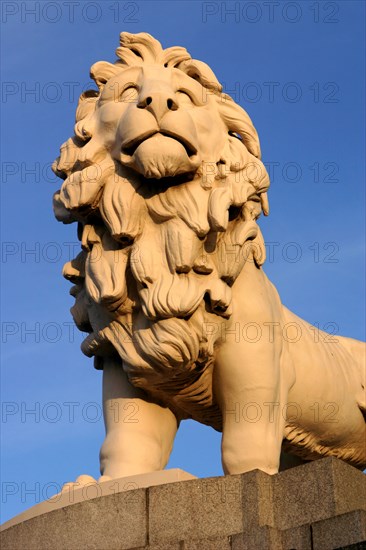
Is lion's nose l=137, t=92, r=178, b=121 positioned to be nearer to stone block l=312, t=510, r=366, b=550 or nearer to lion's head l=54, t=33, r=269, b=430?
lion's head l=54, t=33, r=269, b=430

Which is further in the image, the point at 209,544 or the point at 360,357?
the point at 360,357

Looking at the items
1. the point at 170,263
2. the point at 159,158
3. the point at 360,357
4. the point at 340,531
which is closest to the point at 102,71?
the point at 159,158

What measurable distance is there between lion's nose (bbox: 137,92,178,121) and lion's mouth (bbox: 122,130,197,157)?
94 mm

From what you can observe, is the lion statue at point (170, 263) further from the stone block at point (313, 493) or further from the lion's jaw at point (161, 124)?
the stone block at point (313, 493)

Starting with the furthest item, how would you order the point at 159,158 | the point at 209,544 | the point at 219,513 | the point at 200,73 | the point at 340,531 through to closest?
the point at 200,73 → the point at 159,158 → the point at 219,513 → the point at 209,544 → the point at 340,531

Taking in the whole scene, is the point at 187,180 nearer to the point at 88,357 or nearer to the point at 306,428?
the point at 88,357

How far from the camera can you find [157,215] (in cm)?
707

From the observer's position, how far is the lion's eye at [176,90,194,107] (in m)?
7.18

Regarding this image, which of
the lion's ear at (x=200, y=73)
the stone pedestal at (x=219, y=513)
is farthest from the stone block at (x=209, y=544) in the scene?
the lion's ear at (x=200, y=73)

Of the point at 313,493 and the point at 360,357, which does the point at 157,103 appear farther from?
the point at 360,357

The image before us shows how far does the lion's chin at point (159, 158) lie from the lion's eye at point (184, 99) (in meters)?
0.35

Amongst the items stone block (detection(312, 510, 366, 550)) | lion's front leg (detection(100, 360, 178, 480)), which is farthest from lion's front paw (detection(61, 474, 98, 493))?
stone block (detection(312, 510, 366, 550))

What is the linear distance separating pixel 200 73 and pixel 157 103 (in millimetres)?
609

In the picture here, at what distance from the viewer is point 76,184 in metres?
7.10
